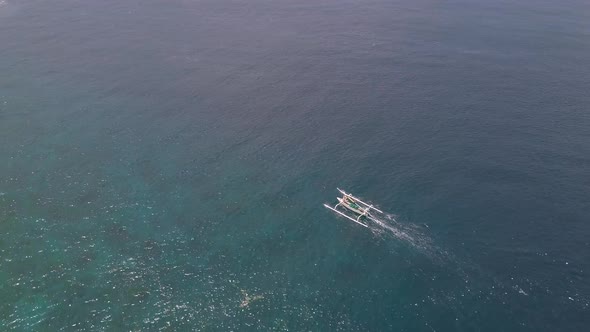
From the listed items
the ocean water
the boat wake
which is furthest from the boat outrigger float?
the ocean water

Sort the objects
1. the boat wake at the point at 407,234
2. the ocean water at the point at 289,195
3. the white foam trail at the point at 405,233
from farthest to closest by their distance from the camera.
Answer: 1. the white foam trail at the point at 405,233
2. the boat wake at the point at 407,234
3. the ocean water at the point at 289,195

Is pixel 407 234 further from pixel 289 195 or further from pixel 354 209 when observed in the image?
pixel 289 195

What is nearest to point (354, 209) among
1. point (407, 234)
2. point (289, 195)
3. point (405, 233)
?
point (405, 233)

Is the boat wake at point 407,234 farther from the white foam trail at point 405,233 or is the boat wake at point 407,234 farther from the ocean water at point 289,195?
the ocean water at point 289,195

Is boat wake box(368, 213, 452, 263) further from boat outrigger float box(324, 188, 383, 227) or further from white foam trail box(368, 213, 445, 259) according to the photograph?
boat outrigger float box(324, 188, 383, 227)

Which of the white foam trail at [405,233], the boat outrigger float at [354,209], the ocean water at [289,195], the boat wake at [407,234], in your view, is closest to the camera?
the ocean water at [289,195]

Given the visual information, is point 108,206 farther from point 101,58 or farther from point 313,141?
point 101,58

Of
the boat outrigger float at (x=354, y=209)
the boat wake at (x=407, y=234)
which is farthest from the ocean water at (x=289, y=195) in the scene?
the boat outrigger float at (x=354, y=209)

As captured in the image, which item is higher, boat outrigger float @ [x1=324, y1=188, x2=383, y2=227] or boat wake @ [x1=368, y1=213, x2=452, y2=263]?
boat outrigger float @ [x1=324, y1=188, x2=383, y2=227]
